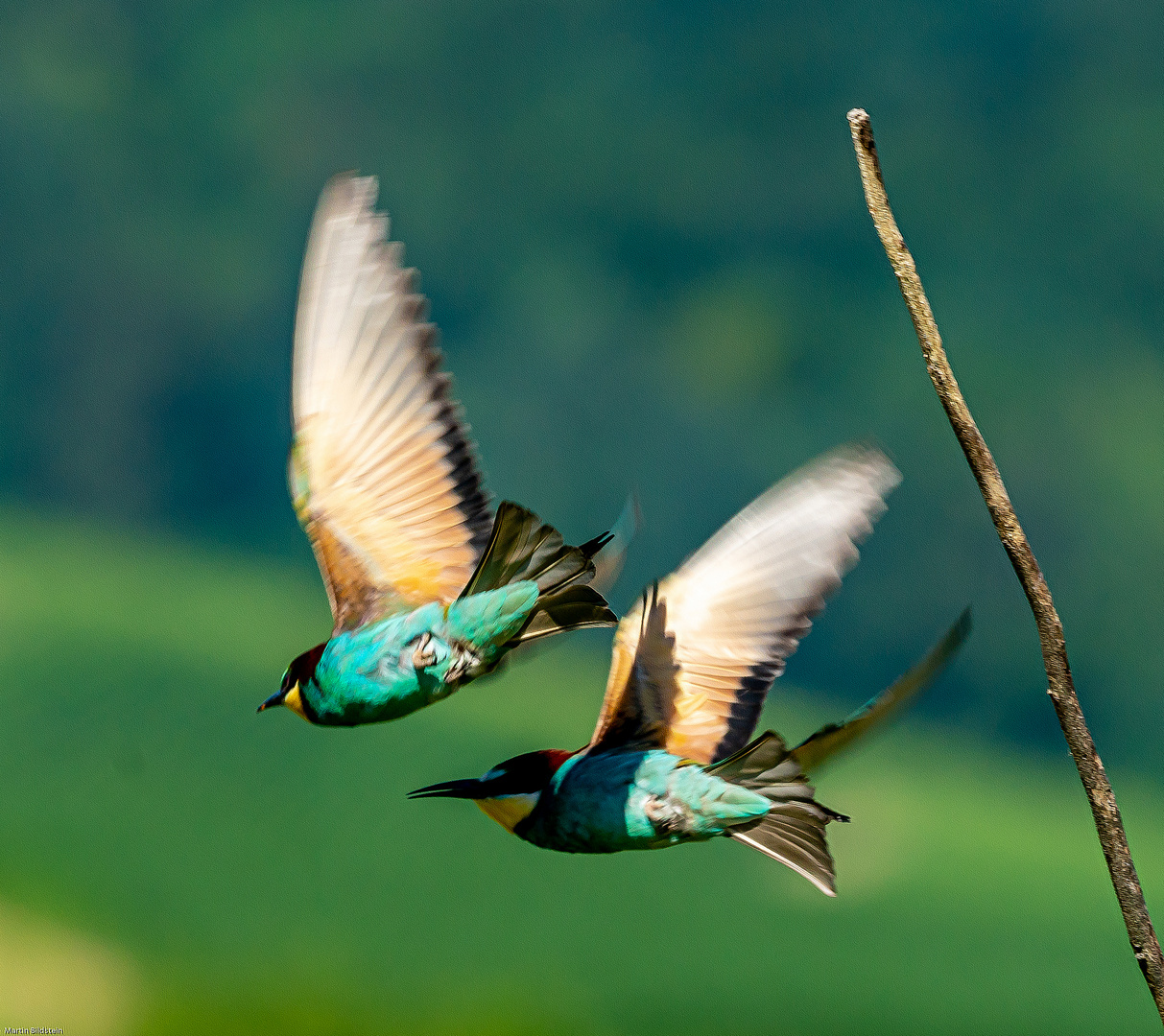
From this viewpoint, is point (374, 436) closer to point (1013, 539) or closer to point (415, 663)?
point (415, 663)

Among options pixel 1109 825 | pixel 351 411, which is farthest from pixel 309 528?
pixel 1109 825

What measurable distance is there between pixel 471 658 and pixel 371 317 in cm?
15

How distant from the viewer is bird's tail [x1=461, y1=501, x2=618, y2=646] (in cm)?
43

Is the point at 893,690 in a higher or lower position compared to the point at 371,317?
lower

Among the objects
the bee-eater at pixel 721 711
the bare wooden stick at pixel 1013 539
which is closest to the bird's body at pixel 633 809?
the bee-eater at pixel 721 711

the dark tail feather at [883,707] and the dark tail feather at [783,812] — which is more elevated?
the dark tail feather at [883,707]

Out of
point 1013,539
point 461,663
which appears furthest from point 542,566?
point 1013,539

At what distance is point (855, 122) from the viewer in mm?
381

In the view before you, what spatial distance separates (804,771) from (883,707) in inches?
1.6

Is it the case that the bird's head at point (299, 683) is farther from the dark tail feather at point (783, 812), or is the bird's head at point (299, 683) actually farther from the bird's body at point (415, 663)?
the dark tail feather at point (783, 812)

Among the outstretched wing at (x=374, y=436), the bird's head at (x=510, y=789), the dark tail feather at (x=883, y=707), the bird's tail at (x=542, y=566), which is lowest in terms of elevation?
the bird's head at (x=510, y=789)

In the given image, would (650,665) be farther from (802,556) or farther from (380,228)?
(380,228)

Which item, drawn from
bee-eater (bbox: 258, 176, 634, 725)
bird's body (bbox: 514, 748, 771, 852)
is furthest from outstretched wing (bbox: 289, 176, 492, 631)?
bird's body (bbox: 514, 748, 771, 852)

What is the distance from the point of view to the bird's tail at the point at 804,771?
0.39 meters
